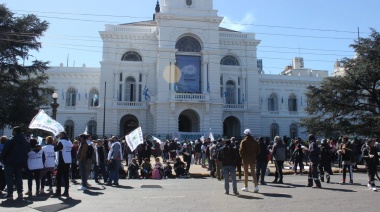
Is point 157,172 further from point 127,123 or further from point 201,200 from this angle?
point 127,123

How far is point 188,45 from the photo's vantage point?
44.2 meters

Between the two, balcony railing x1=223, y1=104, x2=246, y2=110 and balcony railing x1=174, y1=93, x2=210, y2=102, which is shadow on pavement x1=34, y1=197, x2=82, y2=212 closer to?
balcony railing x1=174, y1=93, x2=210, y2=102

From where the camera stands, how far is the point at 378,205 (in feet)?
32.7

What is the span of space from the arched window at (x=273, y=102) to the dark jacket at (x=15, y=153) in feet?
146

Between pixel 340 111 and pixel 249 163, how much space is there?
20.0 metres

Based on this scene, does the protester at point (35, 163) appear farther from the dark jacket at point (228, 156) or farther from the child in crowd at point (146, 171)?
the child in crowd at point (146, 171)

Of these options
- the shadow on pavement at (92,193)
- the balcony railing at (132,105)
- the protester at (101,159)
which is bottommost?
the shadow on pavement at (92,193)

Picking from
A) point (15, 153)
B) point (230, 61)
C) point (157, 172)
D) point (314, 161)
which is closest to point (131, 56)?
point (230, 61)

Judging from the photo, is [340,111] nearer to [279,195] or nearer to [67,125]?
[279,195]

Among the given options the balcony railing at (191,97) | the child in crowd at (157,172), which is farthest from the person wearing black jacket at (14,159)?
the balcony railing at (191,97)

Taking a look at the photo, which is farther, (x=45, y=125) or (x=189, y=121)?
(x=189, y=121)

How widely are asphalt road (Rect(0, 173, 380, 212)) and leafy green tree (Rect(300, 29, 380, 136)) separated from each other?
16256 mm

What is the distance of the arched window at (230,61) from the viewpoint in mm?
48125

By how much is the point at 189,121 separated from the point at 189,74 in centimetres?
685
